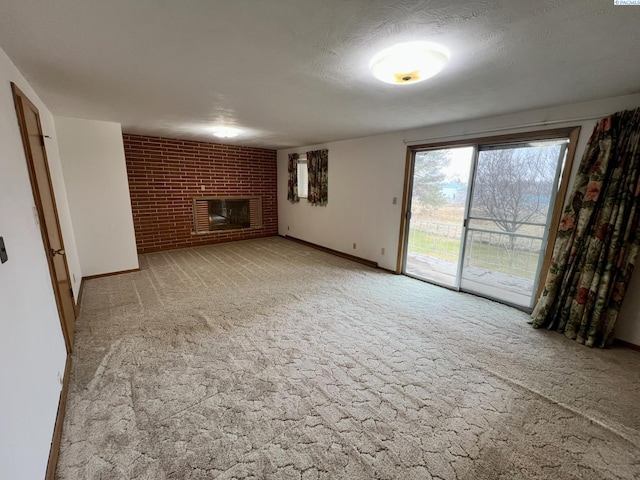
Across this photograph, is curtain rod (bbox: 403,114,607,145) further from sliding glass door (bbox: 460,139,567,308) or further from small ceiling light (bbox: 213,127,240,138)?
small ceiling light (bbox: 213,127,240,138)

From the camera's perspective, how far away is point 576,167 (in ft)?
7.95

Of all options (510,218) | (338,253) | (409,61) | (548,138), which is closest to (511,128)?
(548,138)

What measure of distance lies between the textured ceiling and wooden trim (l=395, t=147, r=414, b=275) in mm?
1096

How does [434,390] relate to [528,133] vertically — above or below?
below

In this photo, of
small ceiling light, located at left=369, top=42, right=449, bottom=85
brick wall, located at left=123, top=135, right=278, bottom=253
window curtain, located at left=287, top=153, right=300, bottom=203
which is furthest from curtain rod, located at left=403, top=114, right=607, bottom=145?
brick wall, located at left=123, top=135, right=278, bottom=253

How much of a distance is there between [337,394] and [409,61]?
213cm

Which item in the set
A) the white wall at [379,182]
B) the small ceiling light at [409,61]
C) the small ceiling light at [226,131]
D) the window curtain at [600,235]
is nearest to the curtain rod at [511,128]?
the white wall at [379,182]

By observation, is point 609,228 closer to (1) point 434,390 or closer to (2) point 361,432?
(1) point 434,390

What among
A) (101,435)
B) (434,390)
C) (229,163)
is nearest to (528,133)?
(434,390)

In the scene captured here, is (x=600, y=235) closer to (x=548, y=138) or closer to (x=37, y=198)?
(x=548, y=138)

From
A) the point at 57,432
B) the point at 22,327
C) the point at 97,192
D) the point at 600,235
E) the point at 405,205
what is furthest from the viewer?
the point at 405,205

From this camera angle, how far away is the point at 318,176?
17.1 ft

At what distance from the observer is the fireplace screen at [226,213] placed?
5.44m

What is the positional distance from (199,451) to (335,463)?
701mm
